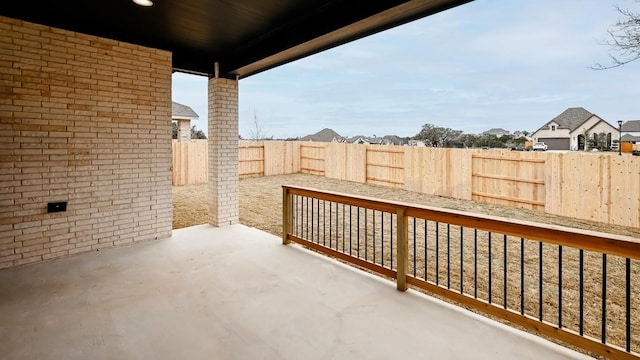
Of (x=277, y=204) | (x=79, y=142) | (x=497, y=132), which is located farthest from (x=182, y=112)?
(x=497, y=132)

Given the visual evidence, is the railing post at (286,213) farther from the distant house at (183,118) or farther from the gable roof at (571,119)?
the distant house at (183,118)

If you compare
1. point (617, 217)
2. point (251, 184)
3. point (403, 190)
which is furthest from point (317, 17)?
point (251, 184)

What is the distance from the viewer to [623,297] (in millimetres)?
3295

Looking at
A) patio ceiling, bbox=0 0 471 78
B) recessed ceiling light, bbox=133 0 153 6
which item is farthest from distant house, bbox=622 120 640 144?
recessed ceiling light, bbox=133 0 153 6

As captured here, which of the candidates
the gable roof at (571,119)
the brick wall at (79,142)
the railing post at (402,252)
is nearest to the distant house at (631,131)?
the gable roof at (571,119)

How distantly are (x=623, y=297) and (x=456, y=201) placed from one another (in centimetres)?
528

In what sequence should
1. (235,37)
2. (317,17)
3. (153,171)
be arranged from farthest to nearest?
1. (153,171)
2. (235,37)
3. (317,17)

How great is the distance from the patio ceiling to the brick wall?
261 mm

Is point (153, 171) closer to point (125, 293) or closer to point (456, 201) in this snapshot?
point (125, 293)

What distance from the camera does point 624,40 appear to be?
3.94 metres

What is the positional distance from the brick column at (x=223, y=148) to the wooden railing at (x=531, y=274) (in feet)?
4.91

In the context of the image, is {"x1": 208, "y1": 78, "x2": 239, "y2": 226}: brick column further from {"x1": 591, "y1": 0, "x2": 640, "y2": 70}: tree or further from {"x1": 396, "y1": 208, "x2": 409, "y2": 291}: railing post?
{"x1": 591, "y1": 0, "x2": 640, "y2": 70}: tree

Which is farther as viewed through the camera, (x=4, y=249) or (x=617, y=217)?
(x=617, y=217)

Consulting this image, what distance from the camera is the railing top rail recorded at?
193cm
